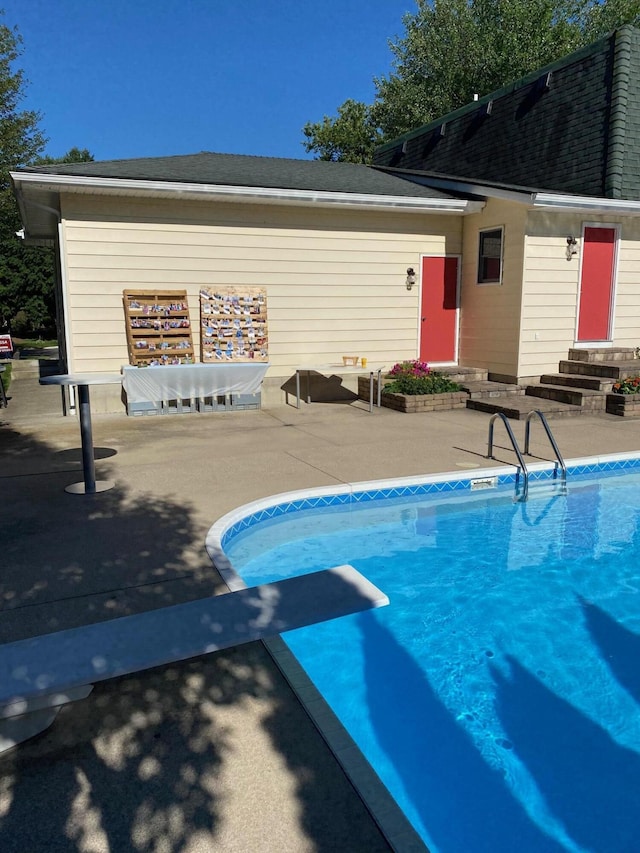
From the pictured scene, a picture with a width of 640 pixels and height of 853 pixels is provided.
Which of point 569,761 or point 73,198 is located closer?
point 569,761

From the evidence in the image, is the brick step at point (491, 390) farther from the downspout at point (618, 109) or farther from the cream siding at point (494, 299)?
the downspout at point (618, 109)

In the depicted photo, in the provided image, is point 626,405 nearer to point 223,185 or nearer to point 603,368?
point 603,368

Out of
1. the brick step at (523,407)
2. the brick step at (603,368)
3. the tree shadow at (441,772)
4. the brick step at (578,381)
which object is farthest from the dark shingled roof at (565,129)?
the tree shadow at (441,772)

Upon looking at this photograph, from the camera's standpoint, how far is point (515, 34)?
24.0 metres

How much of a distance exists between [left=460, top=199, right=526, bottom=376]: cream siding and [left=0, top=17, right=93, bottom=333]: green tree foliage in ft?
43.6

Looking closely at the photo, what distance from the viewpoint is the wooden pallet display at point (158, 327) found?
9484 millimetres

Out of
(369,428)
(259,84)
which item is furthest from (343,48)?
(369,428)

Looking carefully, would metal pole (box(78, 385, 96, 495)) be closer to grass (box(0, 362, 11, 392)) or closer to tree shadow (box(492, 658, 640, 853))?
tree shadow (box(492, 658, 640, 853))

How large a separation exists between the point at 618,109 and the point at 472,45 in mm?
16941

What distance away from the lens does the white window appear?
11084mm

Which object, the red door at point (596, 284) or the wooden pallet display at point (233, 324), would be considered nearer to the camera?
the wooden pallet display at point (233, 324)

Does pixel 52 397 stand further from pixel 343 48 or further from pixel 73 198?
pixel 343 48

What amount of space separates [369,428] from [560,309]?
15.3ft

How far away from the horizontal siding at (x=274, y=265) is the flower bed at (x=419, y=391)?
73 cm
